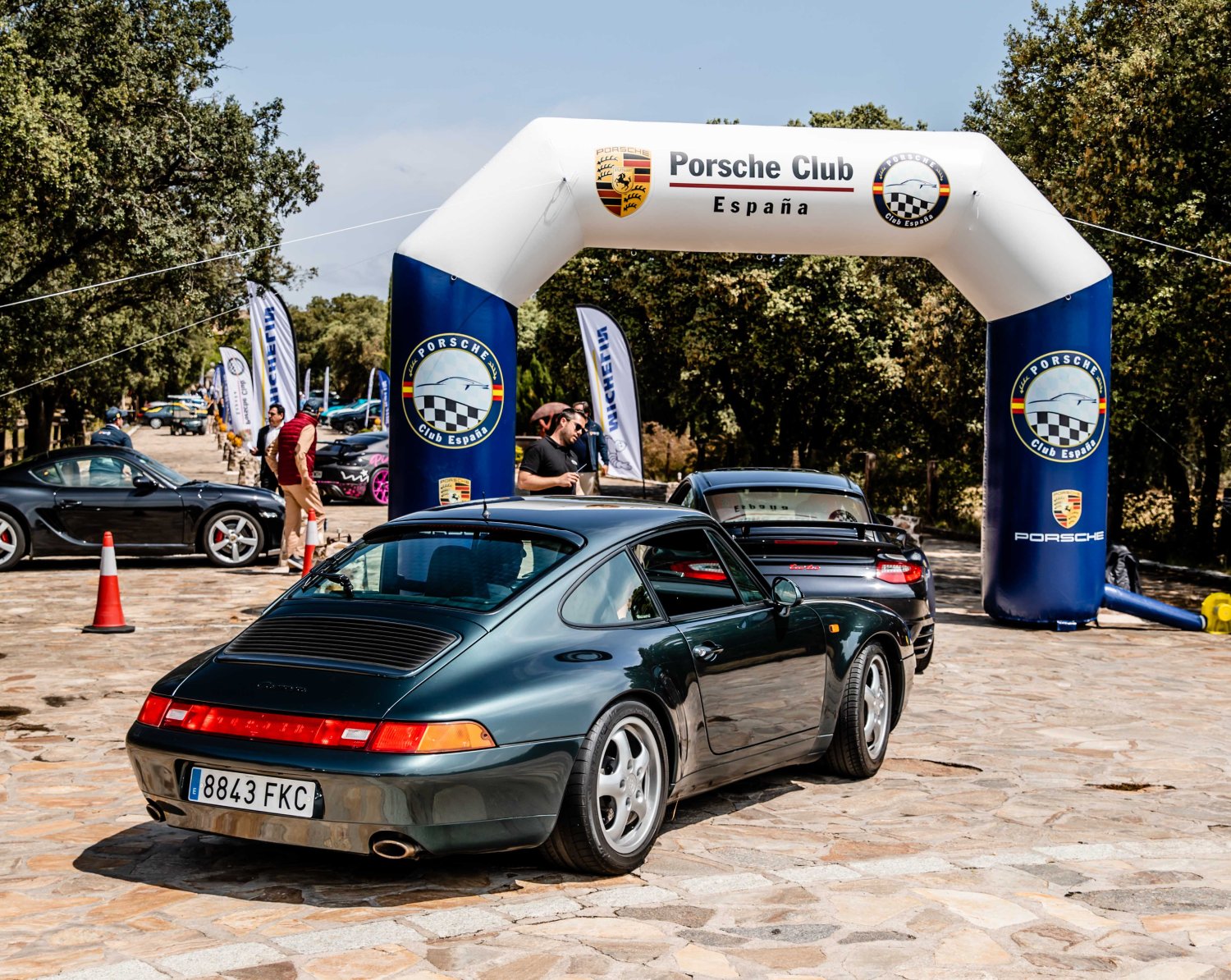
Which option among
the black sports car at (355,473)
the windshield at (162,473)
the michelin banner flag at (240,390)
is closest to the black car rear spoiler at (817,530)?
the windshield at (162,473)

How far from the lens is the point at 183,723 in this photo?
5.21m

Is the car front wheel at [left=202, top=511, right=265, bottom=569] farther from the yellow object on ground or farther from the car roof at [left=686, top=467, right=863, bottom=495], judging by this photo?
the yellow object on ground

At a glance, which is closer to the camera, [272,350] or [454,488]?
[454,488]

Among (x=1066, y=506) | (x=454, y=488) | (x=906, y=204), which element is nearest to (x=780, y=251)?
(x=906, y=204)

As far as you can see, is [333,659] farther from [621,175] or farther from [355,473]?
[355,473]

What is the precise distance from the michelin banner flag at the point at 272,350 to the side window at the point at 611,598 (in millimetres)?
16858

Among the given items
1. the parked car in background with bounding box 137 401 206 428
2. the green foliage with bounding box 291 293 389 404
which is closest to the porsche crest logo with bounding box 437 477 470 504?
the parked car in background with bounding box 137 401 206 428

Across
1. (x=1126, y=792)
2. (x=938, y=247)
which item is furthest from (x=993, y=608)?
(x=1126, y=792)

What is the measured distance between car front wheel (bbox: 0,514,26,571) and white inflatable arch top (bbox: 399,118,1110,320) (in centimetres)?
760

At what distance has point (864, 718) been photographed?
23.4ft

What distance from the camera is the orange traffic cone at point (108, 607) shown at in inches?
476

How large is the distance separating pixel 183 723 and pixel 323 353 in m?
114

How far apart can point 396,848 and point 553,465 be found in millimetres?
8847

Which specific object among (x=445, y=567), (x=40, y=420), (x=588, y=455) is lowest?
(x=445, y=567)
